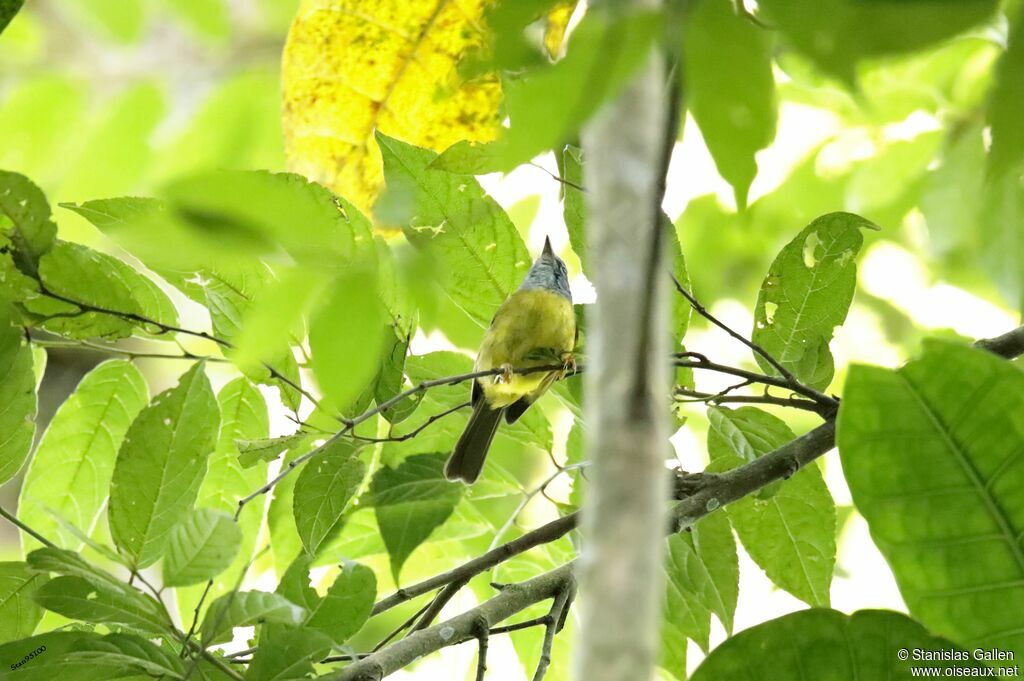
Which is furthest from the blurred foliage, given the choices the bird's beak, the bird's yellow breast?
the bird's beak

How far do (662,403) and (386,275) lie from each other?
927 millimetres

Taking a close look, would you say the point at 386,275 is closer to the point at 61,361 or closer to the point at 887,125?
the point at 887,125

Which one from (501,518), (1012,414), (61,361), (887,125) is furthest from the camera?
(61,361)

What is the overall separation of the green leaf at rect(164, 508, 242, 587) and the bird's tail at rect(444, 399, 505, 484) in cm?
68

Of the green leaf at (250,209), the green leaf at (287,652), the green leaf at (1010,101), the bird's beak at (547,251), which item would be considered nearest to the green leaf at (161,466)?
the green leaf at (287,652)

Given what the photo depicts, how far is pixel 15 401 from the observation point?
1334mm

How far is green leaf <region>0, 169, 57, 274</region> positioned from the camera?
1240 mm

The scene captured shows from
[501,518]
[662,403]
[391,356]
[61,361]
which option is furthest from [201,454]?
[61,361]

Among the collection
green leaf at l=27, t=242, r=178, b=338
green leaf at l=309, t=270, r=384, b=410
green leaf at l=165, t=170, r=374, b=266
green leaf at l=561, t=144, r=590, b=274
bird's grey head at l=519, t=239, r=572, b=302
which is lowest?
green leaf at l=309, t=270, r=384, b=410

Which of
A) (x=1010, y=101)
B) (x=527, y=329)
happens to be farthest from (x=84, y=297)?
(x=527, y=329)

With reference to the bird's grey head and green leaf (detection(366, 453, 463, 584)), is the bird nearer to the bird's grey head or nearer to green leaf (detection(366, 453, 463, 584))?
the bird's grey head

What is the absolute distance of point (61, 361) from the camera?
339 cm

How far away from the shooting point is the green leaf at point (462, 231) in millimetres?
1427

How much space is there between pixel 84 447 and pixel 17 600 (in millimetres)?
309
